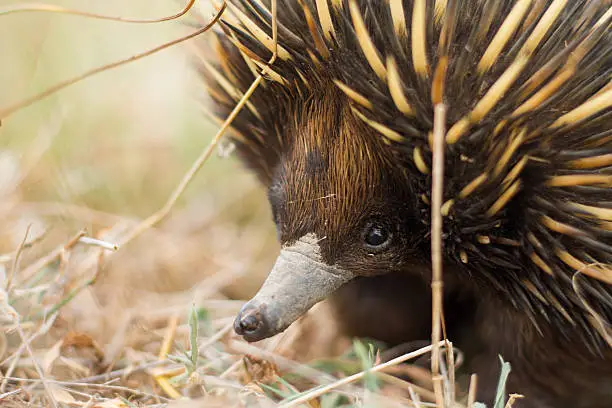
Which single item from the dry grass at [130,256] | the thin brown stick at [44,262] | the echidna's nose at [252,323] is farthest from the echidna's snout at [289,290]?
the thin brown stick at [44,262]

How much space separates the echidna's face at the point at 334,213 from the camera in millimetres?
1498

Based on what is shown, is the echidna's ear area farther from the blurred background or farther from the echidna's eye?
the blurred background

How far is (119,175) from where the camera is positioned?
3291mm

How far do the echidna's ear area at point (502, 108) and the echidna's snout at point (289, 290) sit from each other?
22cm

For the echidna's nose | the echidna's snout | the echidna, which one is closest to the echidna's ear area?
the echidna

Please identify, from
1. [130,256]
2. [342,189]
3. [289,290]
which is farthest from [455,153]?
[130,256]

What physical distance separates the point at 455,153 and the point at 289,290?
1.25 feet

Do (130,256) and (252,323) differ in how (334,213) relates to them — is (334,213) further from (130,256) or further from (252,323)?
(130,256)

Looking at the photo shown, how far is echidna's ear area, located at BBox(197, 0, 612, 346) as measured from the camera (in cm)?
137

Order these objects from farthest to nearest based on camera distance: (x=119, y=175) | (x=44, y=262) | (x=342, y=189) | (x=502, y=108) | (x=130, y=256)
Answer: (x=119, y=175) → (x=130, y=256) → (x=44, y=262) → (x=342, y=189) → (x=502, y=108)

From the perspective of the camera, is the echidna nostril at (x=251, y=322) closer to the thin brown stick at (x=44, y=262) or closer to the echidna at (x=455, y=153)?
the echidna at (x=455, y=153)

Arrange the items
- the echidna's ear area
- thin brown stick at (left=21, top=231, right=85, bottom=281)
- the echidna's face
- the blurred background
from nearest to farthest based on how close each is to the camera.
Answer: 1. the echidna's ear area
2. the echidna's face
3. thin brown stick at (left=21, top=231, right=85, bottom=281)
4. the blurred background

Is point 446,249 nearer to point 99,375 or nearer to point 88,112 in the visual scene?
point 99,375

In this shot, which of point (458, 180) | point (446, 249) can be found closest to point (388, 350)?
point (446, 249)
